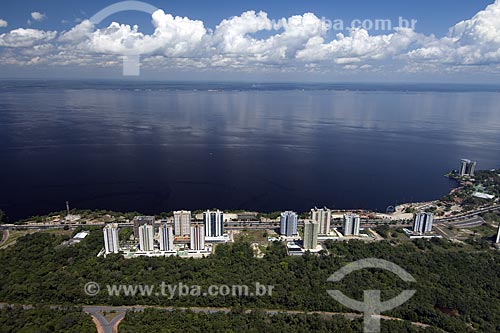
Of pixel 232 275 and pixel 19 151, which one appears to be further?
pixel 19 151

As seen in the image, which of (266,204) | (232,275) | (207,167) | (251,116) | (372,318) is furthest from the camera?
(251,116)

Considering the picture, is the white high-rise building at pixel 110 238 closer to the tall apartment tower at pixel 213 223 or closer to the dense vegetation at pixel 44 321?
the dense vegetation at pixel 44 321

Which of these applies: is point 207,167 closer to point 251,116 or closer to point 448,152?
point 448,152

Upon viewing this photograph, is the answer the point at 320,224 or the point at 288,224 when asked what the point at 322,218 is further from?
the point at 288,224

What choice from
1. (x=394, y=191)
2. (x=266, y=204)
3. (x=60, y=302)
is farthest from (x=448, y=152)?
(x=60, y=302)

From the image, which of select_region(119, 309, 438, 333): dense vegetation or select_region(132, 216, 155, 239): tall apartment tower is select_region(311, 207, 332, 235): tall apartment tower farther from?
select_region(132, 216, 155, 239): tall apartment tower
